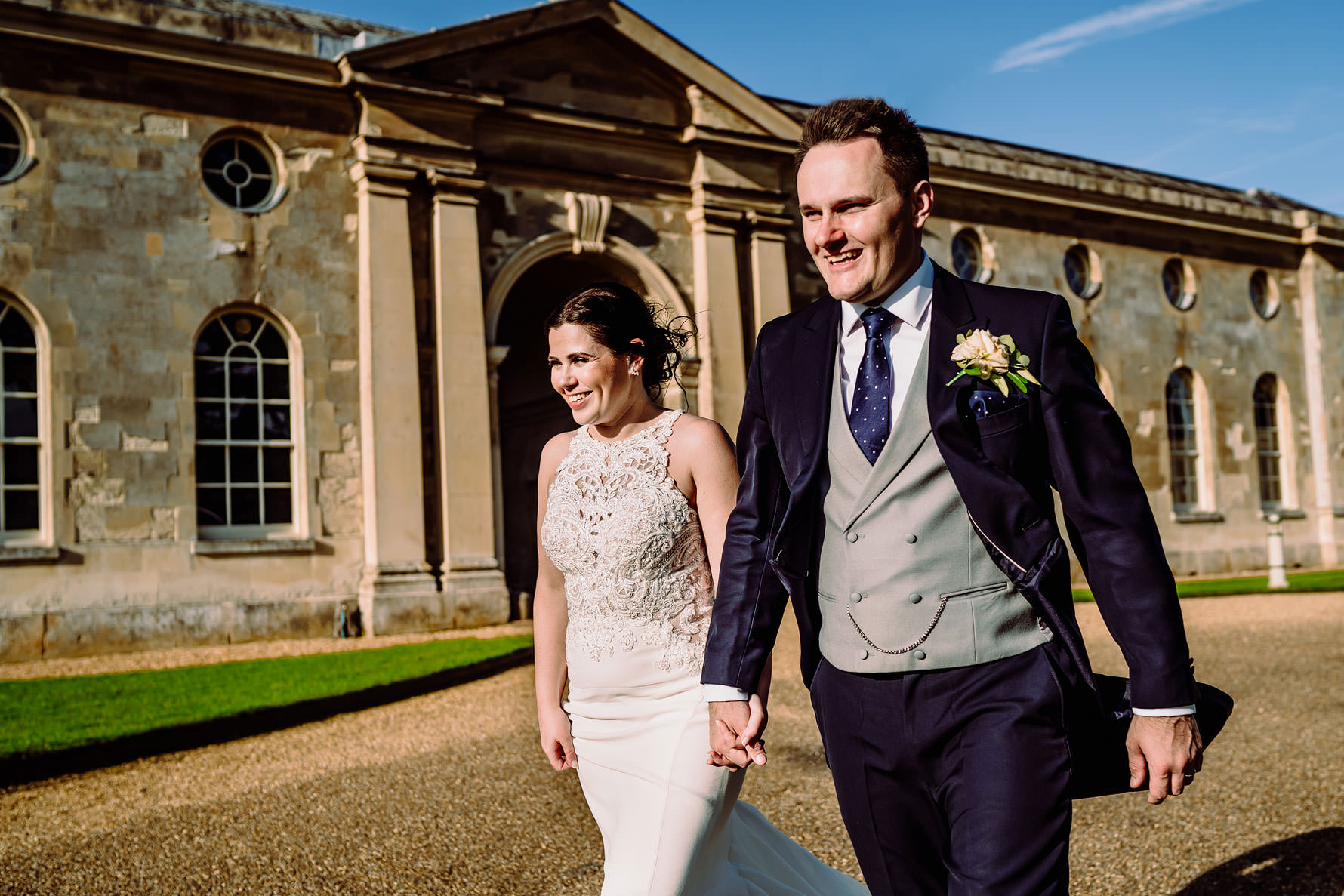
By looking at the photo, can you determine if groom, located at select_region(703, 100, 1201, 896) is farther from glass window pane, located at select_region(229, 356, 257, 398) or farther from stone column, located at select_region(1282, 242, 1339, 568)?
→ stone column, located at select_region(1282, 242, 1339, 568)

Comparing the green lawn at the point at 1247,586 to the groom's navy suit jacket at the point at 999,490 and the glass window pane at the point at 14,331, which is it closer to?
the groom's navy suit jacket at the point at 999,490

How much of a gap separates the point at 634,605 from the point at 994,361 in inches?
50.0

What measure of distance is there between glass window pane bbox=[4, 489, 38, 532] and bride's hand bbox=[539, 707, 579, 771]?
10409mm

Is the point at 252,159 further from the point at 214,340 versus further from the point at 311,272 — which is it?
the point at 214,340

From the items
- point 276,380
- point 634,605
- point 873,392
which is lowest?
point 634,605

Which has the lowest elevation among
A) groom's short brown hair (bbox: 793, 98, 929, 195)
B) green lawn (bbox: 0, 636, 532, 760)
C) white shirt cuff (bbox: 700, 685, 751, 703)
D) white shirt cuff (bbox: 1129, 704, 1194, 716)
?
green lawn (bbox: 0, 636, 532, 760)

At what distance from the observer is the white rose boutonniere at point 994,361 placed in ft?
6.61

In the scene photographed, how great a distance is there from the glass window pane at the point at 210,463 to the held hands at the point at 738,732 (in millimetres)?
11178

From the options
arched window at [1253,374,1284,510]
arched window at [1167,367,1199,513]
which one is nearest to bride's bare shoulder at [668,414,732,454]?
arched window at [1167,367,1199,513]

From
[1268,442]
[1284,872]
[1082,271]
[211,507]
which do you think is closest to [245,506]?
[211,507]

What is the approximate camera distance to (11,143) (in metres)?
11.4

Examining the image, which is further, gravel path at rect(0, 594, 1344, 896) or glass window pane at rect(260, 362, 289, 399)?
glass window pane at rect(260, 362, 289, 399)

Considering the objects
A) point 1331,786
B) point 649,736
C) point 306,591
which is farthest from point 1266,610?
point 649,736

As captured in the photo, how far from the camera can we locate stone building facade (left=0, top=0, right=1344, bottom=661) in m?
11.3
